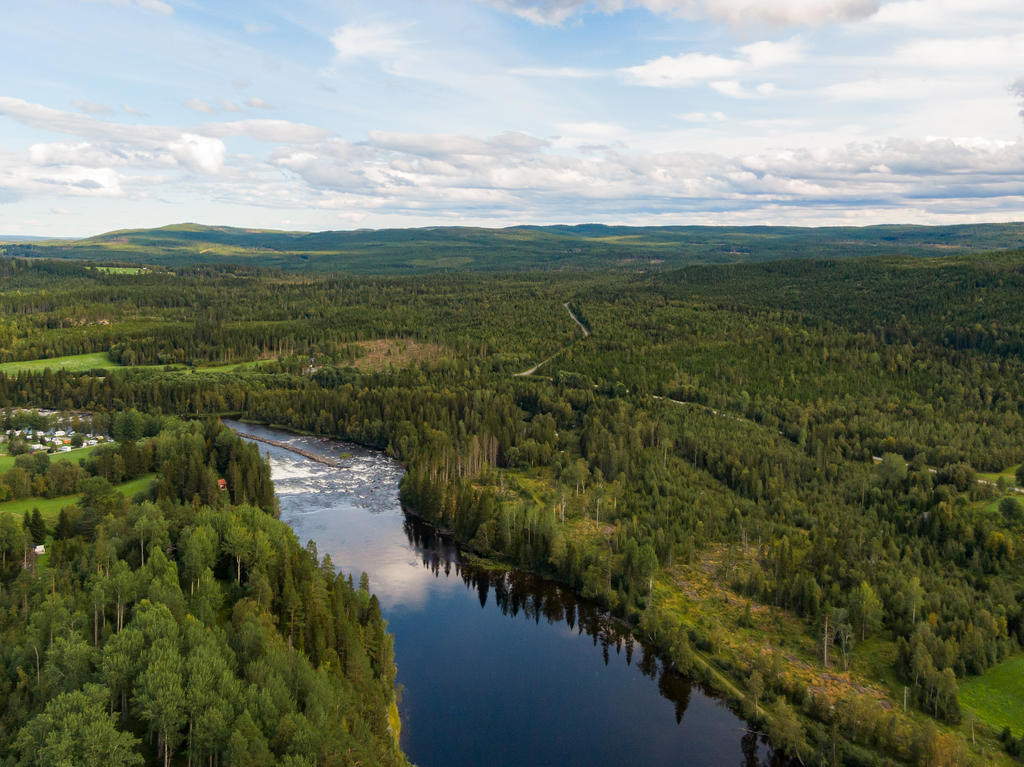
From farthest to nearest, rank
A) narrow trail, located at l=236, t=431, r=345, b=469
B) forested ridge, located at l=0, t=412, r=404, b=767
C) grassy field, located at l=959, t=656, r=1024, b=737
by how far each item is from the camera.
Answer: narrow trail, located at l=236, t=431, r=345, b=469 → grassy field, located at l=959, t=656, r=1024, b=737 → forested ridge, located at l=0, t=412, r=404, b=767

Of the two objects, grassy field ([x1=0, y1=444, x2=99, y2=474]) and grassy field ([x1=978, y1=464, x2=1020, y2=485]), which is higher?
grassy field ([x1=0, y1=444, x2=99, y2=474])

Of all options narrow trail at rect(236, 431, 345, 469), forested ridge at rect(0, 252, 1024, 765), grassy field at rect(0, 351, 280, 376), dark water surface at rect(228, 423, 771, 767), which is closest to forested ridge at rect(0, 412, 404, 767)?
dark water surface at rect(228, 423, 771, 767)

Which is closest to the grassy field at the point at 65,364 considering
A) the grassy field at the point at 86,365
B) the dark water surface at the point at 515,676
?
the grassy field at the point at 86,365

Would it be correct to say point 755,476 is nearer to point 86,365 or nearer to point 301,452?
point 301,452

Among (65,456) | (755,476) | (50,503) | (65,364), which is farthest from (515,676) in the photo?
(65,364)

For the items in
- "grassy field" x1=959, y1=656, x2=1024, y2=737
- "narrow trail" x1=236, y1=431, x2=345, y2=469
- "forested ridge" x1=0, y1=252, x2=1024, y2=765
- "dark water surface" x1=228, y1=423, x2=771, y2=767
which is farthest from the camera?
"narrow trail" x1=236, y1=431, x2=345, y2=469

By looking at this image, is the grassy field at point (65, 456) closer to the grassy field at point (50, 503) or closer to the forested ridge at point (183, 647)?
the grassy field at point (50, 503)

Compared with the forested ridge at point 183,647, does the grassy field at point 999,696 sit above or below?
below

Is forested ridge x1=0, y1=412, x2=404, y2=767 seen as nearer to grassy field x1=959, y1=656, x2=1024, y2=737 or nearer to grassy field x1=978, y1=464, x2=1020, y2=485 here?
grassy field x1=959, y1=656, x2=1024, y2=737
